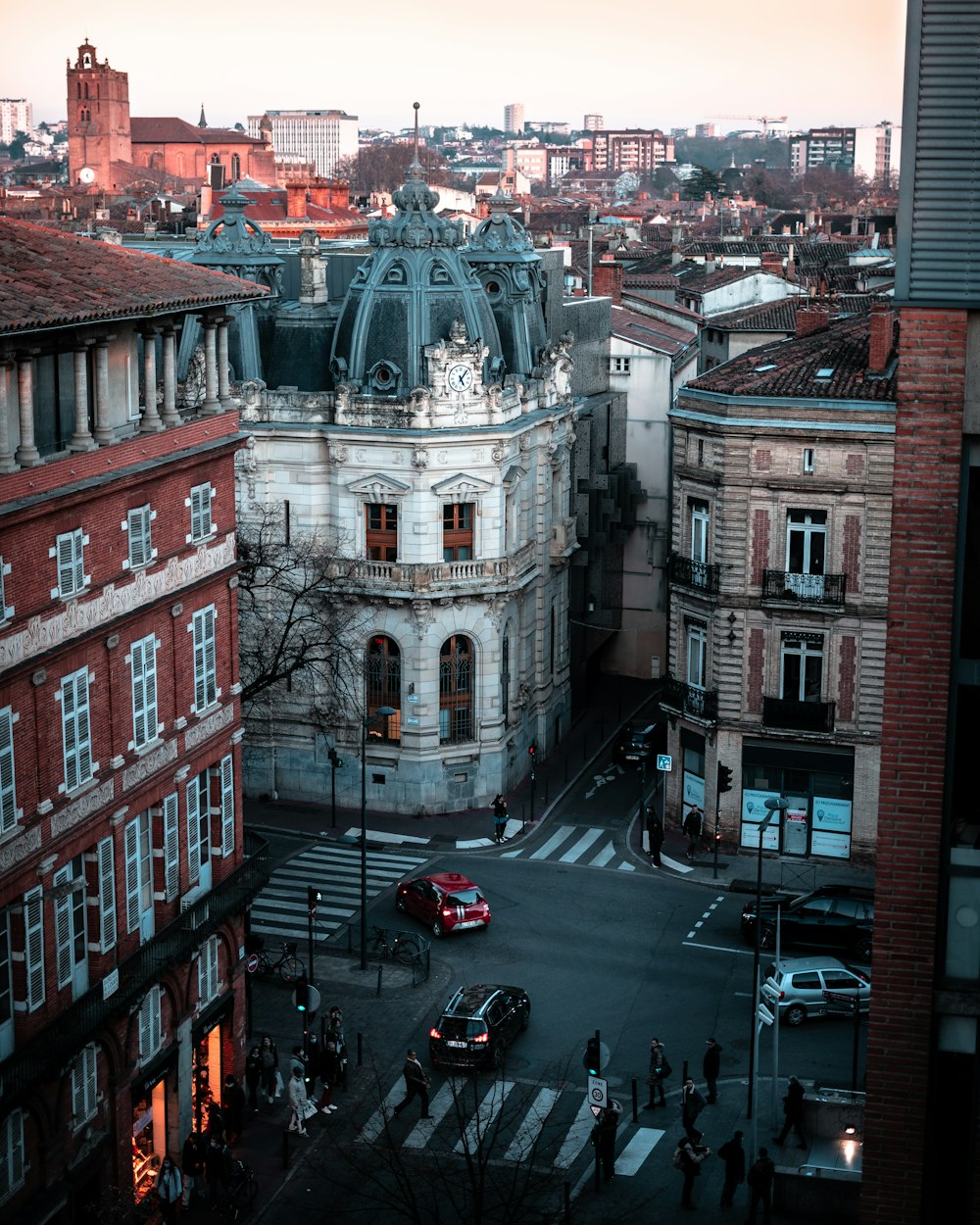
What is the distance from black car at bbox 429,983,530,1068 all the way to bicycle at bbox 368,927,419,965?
17.2ft

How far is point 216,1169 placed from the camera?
40.4 meters

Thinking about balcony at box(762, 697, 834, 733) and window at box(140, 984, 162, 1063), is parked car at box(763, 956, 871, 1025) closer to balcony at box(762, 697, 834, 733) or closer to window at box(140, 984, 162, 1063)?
balcony at box(762, 697, 834, 733)

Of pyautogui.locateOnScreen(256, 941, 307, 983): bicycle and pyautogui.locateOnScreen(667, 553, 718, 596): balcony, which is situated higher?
pyautogui.locateOnScreen(667, 553, 718, 596): balcony

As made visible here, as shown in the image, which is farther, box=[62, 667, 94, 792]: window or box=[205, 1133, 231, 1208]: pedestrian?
box=[205, 1133, 231, 1208]: pedestrian

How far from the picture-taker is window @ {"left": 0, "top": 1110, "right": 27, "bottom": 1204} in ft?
111

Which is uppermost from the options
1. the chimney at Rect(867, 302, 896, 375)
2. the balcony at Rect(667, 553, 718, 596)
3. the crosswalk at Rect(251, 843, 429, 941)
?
the chimney at Rect(867, 302, 896, 375)

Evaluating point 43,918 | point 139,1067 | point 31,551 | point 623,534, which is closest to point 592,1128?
point 139,1067

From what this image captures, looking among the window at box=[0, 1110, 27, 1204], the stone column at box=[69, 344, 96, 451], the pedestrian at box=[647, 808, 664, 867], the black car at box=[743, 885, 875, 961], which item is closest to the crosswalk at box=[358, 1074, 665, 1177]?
the window at box=[0, 1110, 27, 1204]

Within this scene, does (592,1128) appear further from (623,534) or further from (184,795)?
(623,534)

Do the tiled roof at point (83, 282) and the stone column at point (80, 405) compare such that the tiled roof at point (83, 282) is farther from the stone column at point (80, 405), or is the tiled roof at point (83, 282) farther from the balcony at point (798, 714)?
the balcony at point (798, 714)

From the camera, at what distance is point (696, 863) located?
60875 millimetres

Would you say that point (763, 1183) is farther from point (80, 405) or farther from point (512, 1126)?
point (80, 405)

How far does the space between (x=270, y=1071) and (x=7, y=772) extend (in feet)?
45.8

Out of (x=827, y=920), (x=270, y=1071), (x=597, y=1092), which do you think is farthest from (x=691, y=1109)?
(x=827, y=920)
